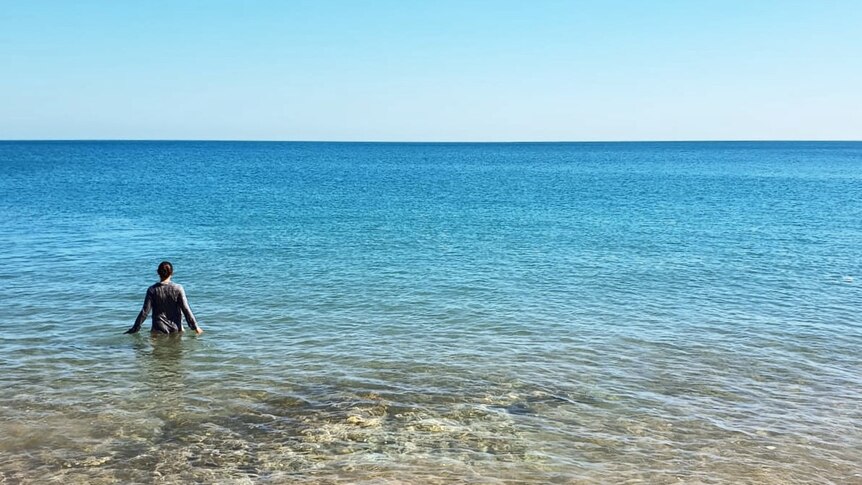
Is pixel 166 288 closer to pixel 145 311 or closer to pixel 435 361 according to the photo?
pixel 145 311

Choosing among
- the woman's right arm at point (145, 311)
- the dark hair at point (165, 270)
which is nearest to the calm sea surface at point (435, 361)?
the woman's right arm at point (145, 311)

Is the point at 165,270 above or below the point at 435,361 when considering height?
above

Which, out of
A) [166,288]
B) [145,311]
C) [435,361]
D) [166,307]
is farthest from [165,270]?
[435,361]

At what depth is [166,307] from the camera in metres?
13.9

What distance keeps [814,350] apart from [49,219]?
3522 centimetres

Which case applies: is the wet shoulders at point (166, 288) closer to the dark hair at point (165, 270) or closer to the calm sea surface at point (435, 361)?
the dark hair at point (165, 270)

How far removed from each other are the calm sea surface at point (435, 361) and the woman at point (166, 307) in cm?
43

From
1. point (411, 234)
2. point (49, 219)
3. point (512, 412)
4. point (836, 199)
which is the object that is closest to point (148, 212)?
point (49, 219)

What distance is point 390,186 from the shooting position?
70625 millimetres

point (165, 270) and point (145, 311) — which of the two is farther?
point (145, 311)

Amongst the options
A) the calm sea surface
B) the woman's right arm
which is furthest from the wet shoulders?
the calm sea surface

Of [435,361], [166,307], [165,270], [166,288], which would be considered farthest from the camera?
[166,307]

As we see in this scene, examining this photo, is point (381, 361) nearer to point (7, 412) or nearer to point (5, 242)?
point (7, 412)

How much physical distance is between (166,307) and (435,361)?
18.2ft
